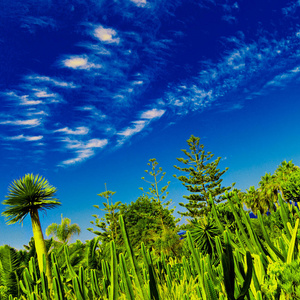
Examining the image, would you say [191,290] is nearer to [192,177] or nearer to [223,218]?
[223,218]

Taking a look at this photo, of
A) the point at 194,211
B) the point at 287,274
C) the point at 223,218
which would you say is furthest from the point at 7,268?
A: the point at 194,211

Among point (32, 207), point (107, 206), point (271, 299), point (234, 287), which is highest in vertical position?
point (107, 206)

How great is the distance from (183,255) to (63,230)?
117ft

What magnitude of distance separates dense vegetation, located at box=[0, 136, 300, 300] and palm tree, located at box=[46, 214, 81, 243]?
1382 cm

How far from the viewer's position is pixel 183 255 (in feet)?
19.9

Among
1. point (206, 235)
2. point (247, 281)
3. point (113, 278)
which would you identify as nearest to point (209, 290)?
point (247, 281)

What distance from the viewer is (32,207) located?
9.01m

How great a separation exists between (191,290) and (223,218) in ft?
18.1

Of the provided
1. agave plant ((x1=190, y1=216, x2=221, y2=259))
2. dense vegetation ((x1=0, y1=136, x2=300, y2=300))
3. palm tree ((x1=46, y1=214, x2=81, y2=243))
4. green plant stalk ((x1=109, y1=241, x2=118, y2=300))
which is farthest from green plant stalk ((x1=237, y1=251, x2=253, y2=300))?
palm tree ((x1=46, y1=214, x2=81, y2=243))

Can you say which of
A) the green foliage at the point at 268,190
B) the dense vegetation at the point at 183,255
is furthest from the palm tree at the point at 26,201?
the green foliage at the point at 268,190

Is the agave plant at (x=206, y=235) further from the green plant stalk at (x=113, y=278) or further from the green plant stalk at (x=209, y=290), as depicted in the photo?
the green plant stalk at (x=113, y=278)

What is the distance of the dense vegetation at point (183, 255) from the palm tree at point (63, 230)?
45.3 feet

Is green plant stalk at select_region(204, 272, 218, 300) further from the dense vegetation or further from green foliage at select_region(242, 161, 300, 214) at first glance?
green foliage at select_region(242, 161, 300, 214)

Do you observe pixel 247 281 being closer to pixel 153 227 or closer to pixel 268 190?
pixel 268 190
